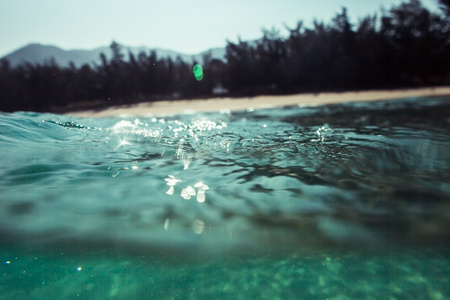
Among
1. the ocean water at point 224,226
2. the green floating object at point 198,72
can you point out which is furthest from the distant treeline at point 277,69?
the ocean water at point 224,226

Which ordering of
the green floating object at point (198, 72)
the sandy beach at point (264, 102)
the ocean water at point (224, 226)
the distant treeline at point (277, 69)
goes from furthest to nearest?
the green floating object at point (198, 72) → the distant treeline at point (277, 69) → the sandy beach at point (264, 102) → the ocean water at point (224, 226)

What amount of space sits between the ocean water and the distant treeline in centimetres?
1395

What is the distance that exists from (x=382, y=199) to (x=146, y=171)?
169 centimetres

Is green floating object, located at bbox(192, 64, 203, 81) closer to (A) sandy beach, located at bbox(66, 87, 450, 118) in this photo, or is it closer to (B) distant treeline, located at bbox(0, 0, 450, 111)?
(B) distant treeline, located at bbox(0, 0, 450, 111)

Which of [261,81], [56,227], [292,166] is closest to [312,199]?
[292,166]

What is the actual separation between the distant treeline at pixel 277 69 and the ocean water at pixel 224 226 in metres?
14.0

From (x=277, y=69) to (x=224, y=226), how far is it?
51.1 ft

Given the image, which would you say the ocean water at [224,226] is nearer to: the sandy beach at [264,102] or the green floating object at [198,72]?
the sandy beach at [264,102]

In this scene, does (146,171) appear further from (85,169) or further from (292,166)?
(292,166)

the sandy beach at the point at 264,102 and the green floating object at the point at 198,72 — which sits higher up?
the green floating object at the point at 198,72

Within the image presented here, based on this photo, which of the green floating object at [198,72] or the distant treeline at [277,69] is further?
the green floating object at [198,72]

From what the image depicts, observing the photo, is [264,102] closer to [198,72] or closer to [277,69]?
[277,69]

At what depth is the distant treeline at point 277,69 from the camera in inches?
578

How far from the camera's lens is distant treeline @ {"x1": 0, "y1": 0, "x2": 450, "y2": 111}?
1469 centimetres
